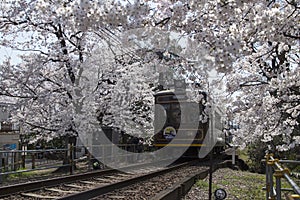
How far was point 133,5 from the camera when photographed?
13.4 feet

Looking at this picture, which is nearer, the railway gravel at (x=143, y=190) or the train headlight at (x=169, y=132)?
the railway gravel at (x=143, y=190)

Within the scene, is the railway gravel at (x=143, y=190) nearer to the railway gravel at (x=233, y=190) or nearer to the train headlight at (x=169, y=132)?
the railway gravel at (x=233, y=190)

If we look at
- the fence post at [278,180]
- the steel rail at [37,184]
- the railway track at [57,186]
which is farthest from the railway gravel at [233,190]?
the fence post at [278,180]

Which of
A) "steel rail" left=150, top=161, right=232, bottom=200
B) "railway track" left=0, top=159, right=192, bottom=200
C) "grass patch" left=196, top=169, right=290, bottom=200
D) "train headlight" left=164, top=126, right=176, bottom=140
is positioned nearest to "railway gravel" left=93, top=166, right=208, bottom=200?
"steel rail" left=150, top=161, right=232, bottom=200

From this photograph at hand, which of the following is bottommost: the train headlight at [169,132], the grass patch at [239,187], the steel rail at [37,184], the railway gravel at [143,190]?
the grass patch at [239,187]

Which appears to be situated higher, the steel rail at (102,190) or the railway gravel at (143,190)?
the steel rail at (102,190)

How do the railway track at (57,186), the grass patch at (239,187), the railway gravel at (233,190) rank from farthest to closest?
the grass patch at (239,187) < the railway gravel at (233,190) < the railway track at (57,186)

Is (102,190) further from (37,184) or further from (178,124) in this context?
(178,124)

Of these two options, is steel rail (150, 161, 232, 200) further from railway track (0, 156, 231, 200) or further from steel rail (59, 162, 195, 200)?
steel rail (59, 162, 195, 200)

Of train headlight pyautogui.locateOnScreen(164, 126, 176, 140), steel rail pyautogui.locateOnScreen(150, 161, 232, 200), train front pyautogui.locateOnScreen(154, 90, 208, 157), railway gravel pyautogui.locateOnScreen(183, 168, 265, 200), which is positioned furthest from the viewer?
train headlight pyautogui.locateOnScreen(164, 126, 176, 140)


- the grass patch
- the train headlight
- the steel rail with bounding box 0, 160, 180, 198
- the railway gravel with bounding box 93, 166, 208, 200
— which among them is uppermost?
the train headlight

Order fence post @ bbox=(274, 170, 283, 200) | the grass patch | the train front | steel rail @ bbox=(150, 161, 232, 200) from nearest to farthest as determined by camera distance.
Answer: fence post @ bbox=(274, 170, 283, 200)
steel rail @ bbox=(150, 161, 232, 200)
the grass patch
the train front

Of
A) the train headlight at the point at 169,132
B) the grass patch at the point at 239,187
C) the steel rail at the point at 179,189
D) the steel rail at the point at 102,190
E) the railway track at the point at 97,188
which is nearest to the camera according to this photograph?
the steel rail at the point at 179,189

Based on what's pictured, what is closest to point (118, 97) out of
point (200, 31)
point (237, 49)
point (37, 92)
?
point (37, 92)
